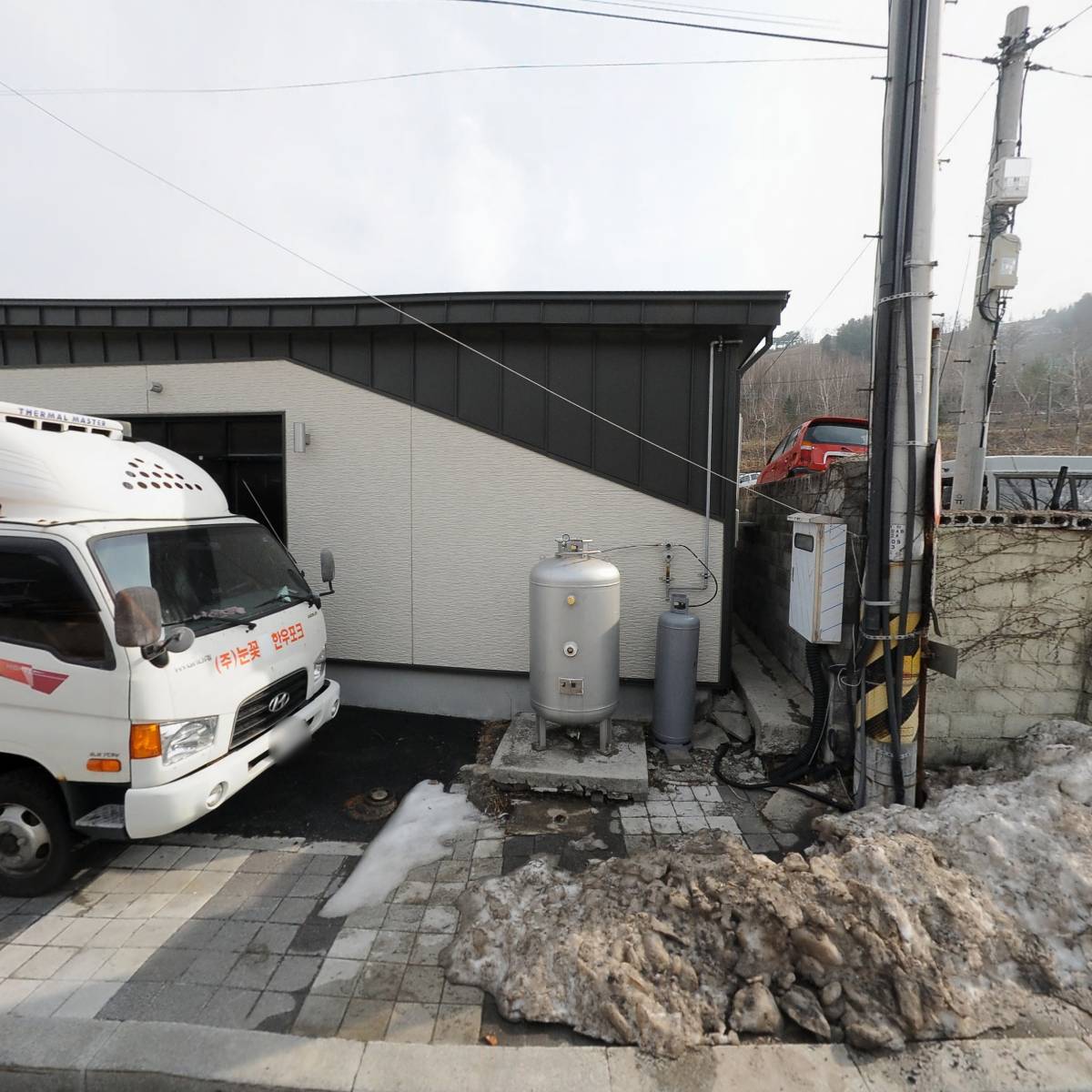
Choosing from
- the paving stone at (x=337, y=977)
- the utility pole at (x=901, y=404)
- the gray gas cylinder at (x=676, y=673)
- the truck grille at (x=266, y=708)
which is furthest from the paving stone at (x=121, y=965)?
the utility pole at (x=901, y=404)

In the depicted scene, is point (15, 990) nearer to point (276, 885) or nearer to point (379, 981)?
point (276, 885)

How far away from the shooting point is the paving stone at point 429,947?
2756mm

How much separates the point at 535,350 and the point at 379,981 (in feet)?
16.1

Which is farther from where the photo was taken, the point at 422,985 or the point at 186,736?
the point at 186,736

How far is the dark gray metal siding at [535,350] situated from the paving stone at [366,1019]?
4.22m

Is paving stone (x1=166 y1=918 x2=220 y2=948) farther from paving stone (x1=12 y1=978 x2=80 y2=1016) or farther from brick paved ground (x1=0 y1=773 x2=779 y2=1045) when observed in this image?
paving stone (x1=12 y1=978 x2=80 y2=1016)

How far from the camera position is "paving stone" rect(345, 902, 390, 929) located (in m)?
2.98

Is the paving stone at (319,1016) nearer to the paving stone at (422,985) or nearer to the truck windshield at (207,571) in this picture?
the paving stone at (422,985)

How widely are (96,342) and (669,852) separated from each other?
7464 mm

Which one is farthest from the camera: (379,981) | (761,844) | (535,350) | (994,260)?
(994,260)

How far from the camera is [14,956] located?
2787 millimetres

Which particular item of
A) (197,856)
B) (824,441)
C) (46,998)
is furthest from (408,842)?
(824,441)

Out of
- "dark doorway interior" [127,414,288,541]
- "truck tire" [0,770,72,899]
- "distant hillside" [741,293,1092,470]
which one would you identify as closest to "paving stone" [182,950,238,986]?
"truck tire" [0,770,72,899]

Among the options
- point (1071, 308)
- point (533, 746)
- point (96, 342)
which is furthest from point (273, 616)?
point (1071, 308)
